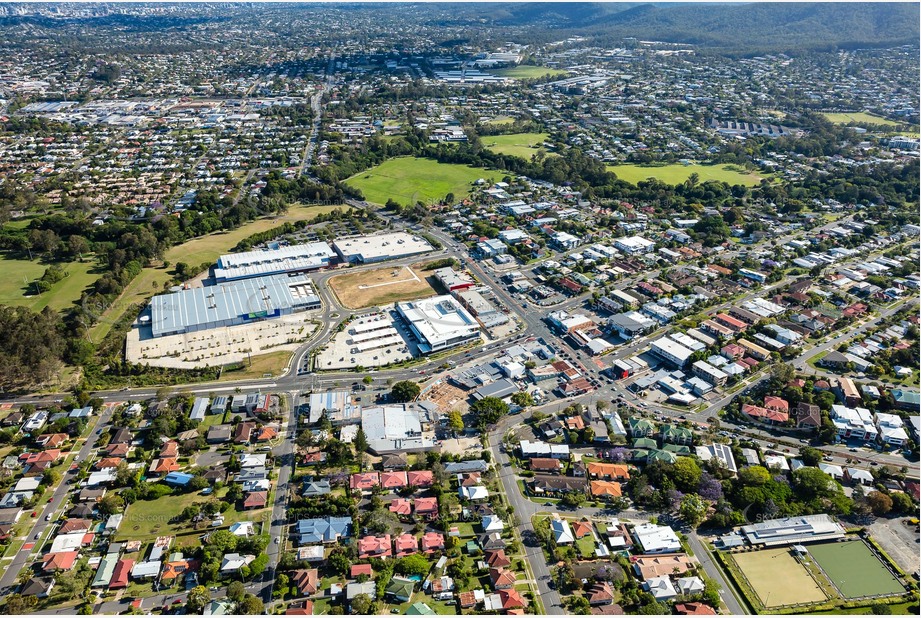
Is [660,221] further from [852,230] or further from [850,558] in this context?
[850,558]

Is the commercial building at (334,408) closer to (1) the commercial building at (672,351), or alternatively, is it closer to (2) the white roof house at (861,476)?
(1) the commercial building at (672,351)

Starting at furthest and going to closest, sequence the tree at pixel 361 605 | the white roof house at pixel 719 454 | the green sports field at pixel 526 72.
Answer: the green sports field at pixel 526 72 → the white roof house at pixel 719 454 → the tree at pixel 361 605

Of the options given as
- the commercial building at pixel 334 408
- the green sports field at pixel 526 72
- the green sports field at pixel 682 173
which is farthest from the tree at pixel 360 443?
the green sports field at pixel 526 72

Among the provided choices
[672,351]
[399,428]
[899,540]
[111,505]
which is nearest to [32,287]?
[111,505]

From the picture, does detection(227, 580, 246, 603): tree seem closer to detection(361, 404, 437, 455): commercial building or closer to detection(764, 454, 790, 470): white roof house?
detection(361, 404, 437, 455): commercial building

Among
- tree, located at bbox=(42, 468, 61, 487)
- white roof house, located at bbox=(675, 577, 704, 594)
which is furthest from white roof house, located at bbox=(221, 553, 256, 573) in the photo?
white roof house, located at bbox=(675, 577, 704, 594)

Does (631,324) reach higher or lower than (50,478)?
higher

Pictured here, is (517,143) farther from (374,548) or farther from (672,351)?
(374,548)
